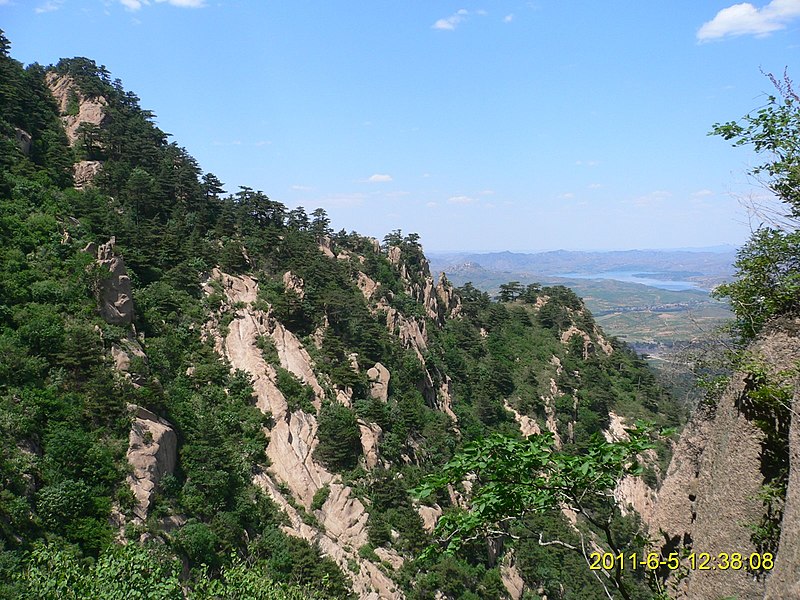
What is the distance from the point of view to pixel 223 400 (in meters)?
32.4

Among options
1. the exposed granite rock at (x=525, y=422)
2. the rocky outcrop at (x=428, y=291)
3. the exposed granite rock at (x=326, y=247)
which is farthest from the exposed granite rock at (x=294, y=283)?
the exposed granite rock at (x=525, y=422)

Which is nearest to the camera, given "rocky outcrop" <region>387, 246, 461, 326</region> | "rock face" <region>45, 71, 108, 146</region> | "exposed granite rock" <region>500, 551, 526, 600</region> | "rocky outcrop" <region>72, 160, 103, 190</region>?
"exposed granite rock" <region>500, 551, 526, 600</region>

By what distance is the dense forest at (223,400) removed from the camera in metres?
17.5

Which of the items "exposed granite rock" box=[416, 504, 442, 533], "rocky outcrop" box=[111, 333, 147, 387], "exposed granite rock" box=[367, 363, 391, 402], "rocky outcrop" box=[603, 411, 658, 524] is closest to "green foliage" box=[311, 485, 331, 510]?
"exposed granite rock" box=[416, 504, 442, 533]

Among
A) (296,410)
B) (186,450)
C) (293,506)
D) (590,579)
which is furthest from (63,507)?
(590,579)

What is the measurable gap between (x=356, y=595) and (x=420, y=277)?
47991mm

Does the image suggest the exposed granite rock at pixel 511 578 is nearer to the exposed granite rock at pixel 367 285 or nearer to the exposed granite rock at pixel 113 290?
the exposed granite rock at pixel 367 285

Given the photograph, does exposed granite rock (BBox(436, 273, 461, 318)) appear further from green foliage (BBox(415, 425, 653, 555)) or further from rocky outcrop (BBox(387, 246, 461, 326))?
green foliage (BBox(415, 425, 653, 555))

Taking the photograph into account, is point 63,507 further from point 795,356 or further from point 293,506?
point 795,356

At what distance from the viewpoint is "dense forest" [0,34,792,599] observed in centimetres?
1748

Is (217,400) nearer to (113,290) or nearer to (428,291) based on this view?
(113,290)

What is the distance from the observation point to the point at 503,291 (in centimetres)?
8231
